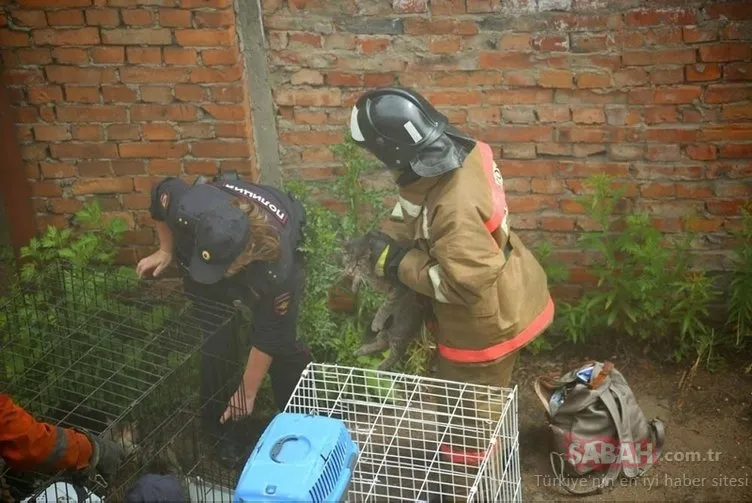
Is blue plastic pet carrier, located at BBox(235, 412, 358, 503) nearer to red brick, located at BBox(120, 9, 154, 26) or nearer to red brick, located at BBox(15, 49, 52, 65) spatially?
red brick, located at BBox(120, 9, 154, 26)

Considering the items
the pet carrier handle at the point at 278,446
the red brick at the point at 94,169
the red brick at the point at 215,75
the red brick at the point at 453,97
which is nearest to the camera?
the pet carrier handle at the point at 278,446

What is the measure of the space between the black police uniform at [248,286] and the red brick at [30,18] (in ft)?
3.94

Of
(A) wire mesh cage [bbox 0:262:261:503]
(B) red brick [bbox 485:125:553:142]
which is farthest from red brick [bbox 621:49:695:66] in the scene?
(A) wire mesh cage [bbox 0:262:261:503]

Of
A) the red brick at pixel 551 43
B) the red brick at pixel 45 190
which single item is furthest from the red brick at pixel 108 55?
the red brick at pixel 551 43

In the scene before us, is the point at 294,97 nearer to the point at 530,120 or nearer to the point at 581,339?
the point at 530,120

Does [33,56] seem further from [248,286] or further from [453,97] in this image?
[453,97]

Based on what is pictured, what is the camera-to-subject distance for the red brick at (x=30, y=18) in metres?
5.27

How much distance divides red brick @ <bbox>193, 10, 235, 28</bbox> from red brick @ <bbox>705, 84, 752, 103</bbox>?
8.46ft

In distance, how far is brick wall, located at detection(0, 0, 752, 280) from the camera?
17.1 feet

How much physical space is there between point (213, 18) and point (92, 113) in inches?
35.9

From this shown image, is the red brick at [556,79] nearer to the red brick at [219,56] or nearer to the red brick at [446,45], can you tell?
the red brick at [446,45]

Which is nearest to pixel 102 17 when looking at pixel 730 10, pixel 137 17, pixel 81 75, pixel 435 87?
pixel 137 17

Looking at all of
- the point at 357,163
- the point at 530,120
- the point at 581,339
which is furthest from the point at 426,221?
the point at 581,339

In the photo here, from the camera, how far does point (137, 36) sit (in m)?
5.29
